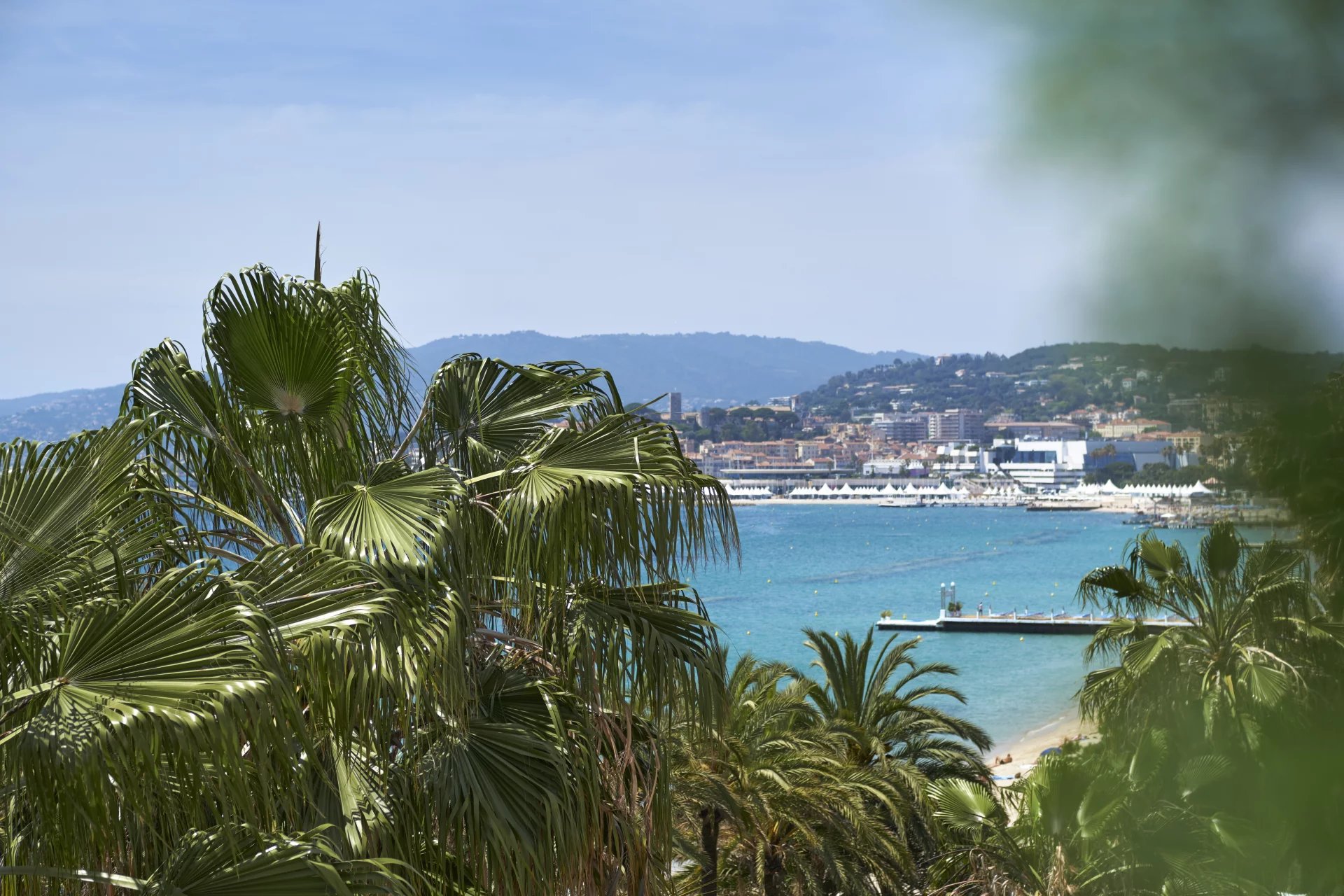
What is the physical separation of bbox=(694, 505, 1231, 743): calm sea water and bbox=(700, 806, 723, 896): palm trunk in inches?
606

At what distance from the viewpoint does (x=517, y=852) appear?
14.7ft

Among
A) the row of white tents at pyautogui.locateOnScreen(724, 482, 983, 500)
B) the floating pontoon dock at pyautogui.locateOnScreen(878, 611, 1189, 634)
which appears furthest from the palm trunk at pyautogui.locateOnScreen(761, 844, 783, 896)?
the row of white tents at pyautogui.locateOnScreen(724, 482, 983, 500)

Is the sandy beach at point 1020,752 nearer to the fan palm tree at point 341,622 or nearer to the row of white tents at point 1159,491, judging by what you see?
the fan palm tree at point 341,622

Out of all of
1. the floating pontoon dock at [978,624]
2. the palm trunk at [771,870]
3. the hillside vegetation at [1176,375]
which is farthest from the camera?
the floating pontoon dock at [978,624]

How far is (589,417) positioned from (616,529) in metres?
0.95

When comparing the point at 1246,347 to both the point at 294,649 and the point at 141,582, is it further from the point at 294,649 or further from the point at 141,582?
the point at 141,582

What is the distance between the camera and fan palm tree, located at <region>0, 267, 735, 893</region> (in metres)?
3.02

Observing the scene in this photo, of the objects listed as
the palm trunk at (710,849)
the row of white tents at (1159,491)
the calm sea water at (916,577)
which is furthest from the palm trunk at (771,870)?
the calm sea water at (916,577)

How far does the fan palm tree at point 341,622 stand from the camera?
3.02 metres

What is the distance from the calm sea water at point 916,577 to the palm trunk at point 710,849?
15.4 m

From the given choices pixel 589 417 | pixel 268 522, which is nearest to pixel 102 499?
pixel 268 522

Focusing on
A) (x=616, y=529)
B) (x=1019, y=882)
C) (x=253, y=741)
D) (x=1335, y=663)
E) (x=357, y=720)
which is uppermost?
(x=1335, y=663)

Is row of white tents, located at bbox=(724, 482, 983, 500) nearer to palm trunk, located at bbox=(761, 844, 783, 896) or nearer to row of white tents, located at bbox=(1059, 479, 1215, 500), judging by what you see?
palm trunk, located at bbox=(761, 844, 783, 896)

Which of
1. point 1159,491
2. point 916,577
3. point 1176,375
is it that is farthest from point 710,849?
point 916,577
